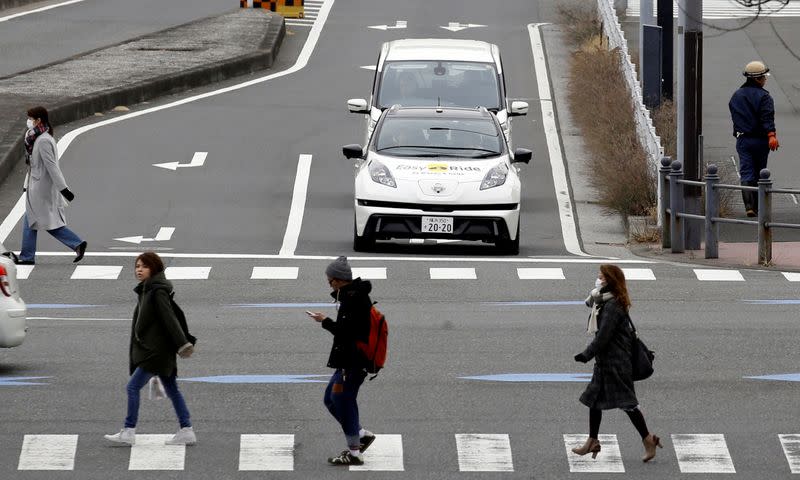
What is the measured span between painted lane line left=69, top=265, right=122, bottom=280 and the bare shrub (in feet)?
23.3

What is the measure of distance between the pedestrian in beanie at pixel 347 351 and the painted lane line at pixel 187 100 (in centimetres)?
1052

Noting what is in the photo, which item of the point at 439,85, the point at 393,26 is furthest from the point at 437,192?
the point at 393,26

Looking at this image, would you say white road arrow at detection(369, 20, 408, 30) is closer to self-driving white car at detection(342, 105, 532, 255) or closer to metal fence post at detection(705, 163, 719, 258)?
self-driving white car at detection(342, 105, 532, 255)

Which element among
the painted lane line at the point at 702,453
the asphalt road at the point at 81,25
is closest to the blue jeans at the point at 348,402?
the painted lane line at the point at 702,453

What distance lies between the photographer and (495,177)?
66.6 ft

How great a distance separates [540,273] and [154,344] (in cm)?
801

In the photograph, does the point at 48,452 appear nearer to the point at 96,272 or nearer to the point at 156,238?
the point at 96,272

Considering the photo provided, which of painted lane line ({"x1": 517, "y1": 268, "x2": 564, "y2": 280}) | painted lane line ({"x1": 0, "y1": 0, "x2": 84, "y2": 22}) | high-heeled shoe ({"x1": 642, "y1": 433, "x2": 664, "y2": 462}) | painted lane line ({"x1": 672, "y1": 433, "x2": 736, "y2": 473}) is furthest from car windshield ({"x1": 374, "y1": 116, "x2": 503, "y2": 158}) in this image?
painted lane line ({"x1": 0, "y1": 0, "x2": 84, "y2": 22})

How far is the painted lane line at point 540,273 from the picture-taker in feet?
60.3

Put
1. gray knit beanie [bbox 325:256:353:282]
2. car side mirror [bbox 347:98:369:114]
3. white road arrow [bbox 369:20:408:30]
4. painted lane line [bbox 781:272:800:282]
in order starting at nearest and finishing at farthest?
1. gray knit beanie [bbox 325:256:353:282]
2. painted lane line [bbox 781:272:800:282]
3. car side mirror [bbox 347:98:369:114]
4. white road arrow [bbox 369:20:408:30]

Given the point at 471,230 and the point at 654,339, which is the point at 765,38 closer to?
the point at 471,230

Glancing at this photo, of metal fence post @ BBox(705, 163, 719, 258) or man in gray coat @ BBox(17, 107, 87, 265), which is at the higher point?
man in gray coat @ BBox(17, 107, 87, 265)

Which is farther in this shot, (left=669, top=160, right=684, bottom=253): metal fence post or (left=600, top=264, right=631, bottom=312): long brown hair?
(left=669, top=160, right=684, bottom=253): metal fence post

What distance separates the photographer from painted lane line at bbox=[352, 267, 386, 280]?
18281mm
